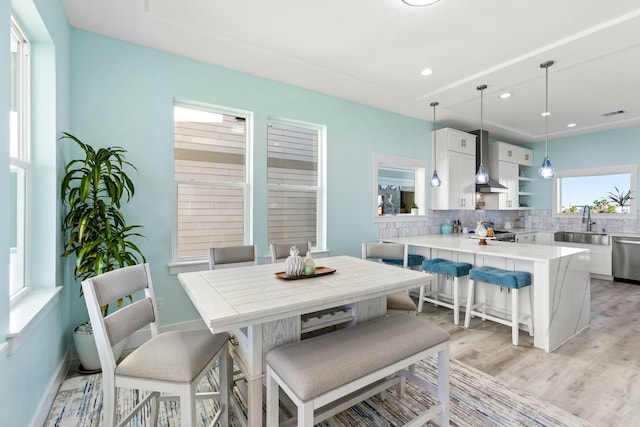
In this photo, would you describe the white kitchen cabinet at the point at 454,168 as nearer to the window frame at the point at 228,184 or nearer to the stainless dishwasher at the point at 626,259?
the stainless dishwasher at the point at 626,259

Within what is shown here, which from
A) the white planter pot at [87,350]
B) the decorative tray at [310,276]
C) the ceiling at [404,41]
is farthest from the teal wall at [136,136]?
the decorative tray at [310,276]

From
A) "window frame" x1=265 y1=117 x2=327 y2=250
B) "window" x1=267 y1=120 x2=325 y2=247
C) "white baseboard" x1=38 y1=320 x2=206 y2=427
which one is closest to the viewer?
"white baseboard" x1=38 y1=320 x2=206 y2=427

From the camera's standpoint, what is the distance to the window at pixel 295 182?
148 inches

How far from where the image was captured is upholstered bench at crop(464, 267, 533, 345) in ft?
9.71

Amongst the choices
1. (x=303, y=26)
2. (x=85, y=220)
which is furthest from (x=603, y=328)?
(x=85, y=220)

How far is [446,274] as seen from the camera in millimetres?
3641

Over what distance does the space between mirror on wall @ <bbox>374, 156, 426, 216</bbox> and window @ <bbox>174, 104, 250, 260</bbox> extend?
1.99 meters

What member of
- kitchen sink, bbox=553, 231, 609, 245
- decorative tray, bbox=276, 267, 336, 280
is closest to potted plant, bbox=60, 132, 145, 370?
decorative tray, bbox=276, 267, 336, 280

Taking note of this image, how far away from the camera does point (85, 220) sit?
224 cm

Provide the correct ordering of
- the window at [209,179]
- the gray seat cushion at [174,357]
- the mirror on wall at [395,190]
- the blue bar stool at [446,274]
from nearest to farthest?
the gray seat cushion at [174,357] → the window at [209,179] → the blue bar stool at [446,274] → the mirror on wall at [395,190]

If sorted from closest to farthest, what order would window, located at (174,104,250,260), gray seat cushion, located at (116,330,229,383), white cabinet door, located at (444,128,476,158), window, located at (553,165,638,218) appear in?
gray seat cushion, located at (116,330,229,383) → window, located at (174,104,250,260) → white cabinet door, located at (444,128,476,158) → window, located at (553,165,638,218)

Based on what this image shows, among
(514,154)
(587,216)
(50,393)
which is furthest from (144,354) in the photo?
(587,216)

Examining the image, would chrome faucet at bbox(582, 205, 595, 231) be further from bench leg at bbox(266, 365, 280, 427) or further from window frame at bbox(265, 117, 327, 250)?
bench leg at bbox(266, 365, 280, 427)

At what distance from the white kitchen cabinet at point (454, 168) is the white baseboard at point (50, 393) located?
16.5ft
